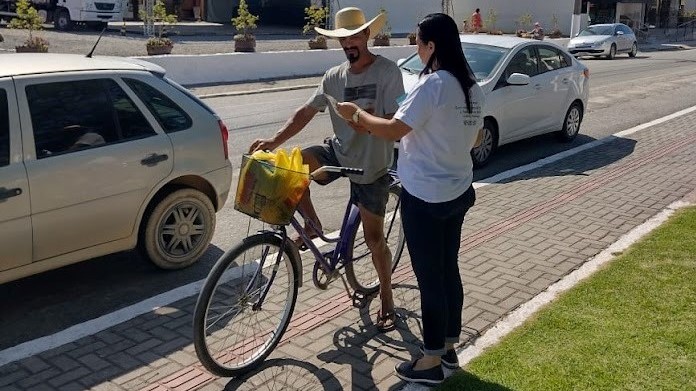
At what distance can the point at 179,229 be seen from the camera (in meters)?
5.79

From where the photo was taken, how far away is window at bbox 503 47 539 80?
1044cm

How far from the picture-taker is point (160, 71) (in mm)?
5926

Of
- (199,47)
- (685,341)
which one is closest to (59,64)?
(685,341)

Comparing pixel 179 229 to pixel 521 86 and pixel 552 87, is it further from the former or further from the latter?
pixel 552 87

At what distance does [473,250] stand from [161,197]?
2679 millimetres

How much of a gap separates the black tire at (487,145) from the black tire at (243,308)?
19.1ft

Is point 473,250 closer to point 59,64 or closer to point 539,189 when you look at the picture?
point 539,189

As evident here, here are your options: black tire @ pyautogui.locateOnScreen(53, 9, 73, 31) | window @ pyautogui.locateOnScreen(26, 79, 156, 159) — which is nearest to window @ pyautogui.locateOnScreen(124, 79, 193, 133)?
window @ pyautogui.locateOnScreen(26, 79, 156, 159)

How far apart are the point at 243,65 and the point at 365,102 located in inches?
669

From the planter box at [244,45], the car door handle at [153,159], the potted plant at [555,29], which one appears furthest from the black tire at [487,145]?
the potted plant at [555,29]

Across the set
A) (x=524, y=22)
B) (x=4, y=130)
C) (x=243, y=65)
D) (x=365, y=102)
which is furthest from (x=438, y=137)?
(x=524, y=22)

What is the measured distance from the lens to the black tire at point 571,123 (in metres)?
11.8

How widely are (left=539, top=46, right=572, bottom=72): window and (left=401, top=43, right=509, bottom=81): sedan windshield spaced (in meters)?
0.99

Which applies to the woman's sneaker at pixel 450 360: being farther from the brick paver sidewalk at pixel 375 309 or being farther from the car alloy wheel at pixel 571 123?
the car alloy wheel at pixel 571 123
